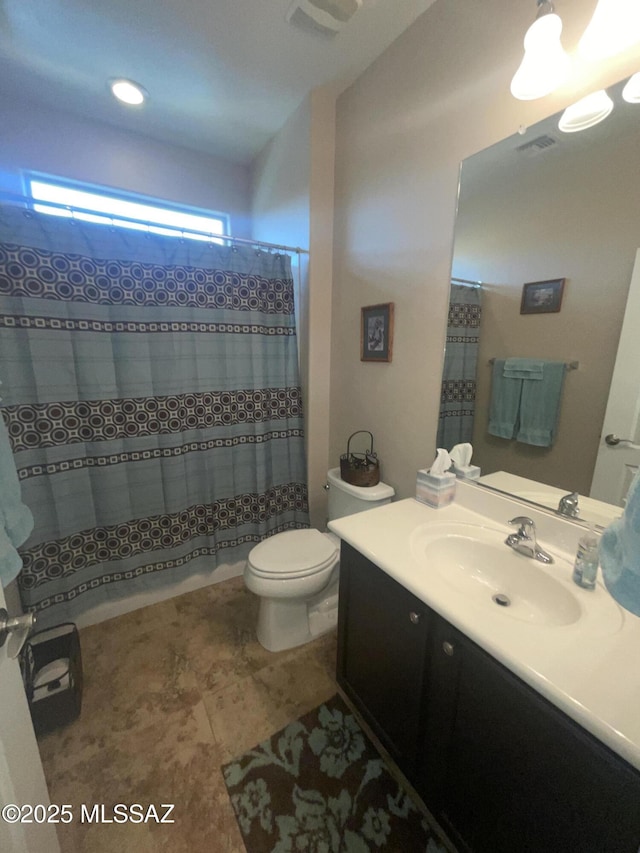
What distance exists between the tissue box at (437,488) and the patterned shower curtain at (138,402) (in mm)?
932

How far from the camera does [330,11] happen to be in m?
1.20

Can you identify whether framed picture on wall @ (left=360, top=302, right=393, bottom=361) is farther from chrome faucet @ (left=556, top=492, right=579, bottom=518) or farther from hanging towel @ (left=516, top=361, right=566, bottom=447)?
chrome faucet @ (left=556, top=492, right=579, bottom=518)

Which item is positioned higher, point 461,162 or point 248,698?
point 461,162

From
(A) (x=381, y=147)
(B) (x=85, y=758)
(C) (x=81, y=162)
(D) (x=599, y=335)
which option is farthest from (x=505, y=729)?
(C) (x=81, y=162)

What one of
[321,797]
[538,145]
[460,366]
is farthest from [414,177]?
[321,797]

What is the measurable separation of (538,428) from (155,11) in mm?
2079

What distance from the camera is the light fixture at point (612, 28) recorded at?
77 cm

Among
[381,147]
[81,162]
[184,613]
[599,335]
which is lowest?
[184,613]

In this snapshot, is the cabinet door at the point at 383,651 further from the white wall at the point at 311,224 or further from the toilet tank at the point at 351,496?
the white wall at the point at 311,224

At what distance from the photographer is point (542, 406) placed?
109cm

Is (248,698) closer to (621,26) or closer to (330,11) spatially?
(621,26)

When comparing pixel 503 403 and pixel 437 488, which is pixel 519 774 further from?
pixel 503 403

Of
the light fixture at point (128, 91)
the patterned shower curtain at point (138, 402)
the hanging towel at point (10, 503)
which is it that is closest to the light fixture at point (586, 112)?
the patterned shower curtain at point (138, 402)

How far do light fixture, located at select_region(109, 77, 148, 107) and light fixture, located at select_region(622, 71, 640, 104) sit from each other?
2006 millimetres
